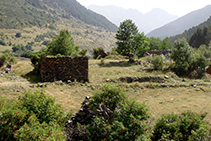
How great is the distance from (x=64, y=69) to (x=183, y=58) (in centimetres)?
1319

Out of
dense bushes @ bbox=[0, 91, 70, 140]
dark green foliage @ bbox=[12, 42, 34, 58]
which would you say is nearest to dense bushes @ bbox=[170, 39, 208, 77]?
dense bushes @ bbox=[0, 91, 70, 140]

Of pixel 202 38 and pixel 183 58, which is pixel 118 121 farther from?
pixel 202 38

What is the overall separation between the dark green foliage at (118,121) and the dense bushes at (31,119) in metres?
1.06

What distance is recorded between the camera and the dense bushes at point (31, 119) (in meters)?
4.05

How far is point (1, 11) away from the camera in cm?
12475

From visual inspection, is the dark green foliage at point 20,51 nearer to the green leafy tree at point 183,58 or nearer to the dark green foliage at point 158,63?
the dark green foliage at point 158,63

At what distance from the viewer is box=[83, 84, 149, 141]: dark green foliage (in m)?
4.45

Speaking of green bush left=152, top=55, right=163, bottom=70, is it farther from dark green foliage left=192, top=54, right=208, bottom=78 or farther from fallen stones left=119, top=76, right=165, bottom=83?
dark green foliage left=192, top=54, right=208, bottom=78

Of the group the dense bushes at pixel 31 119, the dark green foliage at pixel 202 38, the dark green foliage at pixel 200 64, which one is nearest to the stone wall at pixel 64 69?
the dense bushes at pixel 31 119

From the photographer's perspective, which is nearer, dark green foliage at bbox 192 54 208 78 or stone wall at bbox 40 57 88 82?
stone wall at bbox 40 57 88 82

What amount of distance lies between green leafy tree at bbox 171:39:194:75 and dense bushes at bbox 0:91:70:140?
51.1 feet

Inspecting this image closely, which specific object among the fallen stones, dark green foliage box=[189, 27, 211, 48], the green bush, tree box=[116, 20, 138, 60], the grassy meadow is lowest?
the grassy meadow

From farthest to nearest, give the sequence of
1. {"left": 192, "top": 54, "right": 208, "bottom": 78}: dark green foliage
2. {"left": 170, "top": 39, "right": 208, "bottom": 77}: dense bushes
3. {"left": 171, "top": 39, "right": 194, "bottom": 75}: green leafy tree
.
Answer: {"left": 171, "top": 39, "right": 194, "bottom": 75}: green leafy tree → {"left": 170, "top": 39, "right": 208, "bottom": 77}: dense bushes → {"left": 192, "top": 54, "right": 208, "bottom": 78}: dark green foliage

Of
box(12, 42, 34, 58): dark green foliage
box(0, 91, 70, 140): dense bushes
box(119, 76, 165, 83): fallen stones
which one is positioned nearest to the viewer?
box(0, 91, 70, 140): dense bushes
